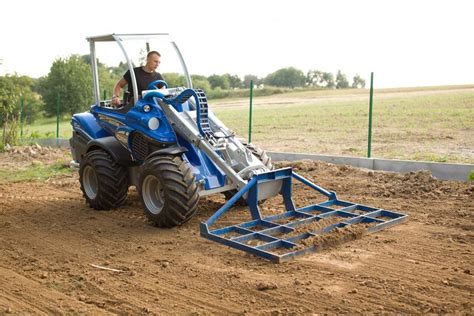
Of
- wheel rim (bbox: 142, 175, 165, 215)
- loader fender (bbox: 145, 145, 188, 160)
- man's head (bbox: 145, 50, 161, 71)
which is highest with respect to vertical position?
man's head (bbox: 145, 50, 161, 71)

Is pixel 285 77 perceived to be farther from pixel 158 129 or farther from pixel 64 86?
pixel 158 129

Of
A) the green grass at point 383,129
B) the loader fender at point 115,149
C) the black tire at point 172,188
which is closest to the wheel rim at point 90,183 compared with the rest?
the loader fender at point 115,149

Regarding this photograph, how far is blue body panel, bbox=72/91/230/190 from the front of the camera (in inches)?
313

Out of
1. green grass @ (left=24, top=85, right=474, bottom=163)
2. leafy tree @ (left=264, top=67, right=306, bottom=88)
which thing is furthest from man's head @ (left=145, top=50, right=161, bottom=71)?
leafy tree @ (left=264, top=67, right=306, bottom=88)

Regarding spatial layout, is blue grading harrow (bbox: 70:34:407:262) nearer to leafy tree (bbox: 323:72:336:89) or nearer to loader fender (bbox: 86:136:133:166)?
loader fender (bbox: 86:136:133:166)

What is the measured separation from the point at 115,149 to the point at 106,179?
17.5 inches

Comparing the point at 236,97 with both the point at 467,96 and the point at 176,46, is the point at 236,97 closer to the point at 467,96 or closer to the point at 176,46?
the point at 467,96

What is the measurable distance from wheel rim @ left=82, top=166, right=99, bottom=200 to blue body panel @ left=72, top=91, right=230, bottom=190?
21.5 inches

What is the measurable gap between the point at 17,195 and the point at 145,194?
364 centimetres

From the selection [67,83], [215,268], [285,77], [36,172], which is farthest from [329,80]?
[215,268]

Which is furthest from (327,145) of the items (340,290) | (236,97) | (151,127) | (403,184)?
(236,97)

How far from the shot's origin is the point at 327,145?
650 inches

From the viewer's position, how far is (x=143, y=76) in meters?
8.97

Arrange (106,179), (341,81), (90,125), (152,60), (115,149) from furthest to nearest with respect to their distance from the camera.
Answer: (341,81) → (90,125) → (152,60) → (115,149) → (106,179)
